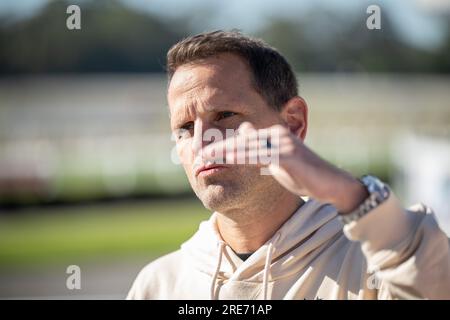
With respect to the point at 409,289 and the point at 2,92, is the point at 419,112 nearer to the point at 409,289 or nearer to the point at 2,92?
the point at 2,92

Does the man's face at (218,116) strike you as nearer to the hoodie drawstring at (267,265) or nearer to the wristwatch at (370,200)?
the hoodie drawstring at (267,265)

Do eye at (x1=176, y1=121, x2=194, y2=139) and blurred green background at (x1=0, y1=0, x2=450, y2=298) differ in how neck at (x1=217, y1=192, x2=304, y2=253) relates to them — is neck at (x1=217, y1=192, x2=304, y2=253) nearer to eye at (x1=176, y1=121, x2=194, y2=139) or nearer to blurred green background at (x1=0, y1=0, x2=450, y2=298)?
eye at (x1=176, y1=121, x2=194, y2=139)

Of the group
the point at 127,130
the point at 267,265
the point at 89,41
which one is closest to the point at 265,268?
the point at 267,265

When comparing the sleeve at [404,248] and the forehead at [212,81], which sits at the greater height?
the forehead at [212,81]

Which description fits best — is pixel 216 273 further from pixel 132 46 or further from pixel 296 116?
pixel 132 46

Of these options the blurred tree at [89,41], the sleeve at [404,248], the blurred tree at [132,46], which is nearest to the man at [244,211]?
the sleeve at [404,248]

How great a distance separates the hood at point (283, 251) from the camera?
253 centimetres

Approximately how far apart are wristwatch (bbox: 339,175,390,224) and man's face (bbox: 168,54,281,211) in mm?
621

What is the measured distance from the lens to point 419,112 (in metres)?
23.7

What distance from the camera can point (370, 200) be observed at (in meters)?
1.88

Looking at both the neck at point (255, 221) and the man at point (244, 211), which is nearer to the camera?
the man at point (244, 211)

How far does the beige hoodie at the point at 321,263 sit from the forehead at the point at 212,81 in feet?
1.38

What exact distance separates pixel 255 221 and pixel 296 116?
1.30 ft
